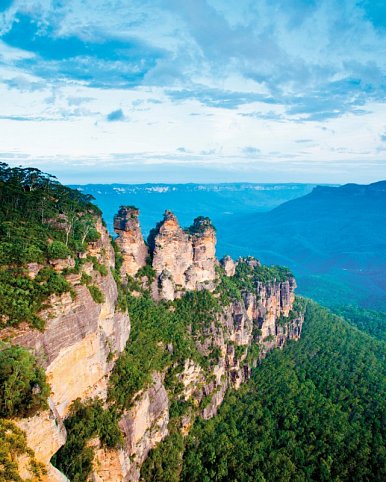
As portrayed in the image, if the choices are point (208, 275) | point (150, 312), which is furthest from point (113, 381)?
point (208, 275)

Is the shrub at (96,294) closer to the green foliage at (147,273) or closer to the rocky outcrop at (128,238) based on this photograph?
the rocky outcrop at (128,238)

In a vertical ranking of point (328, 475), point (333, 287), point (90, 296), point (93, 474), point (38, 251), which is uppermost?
point (38, 251)

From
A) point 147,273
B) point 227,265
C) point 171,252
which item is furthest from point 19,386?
point 227,265

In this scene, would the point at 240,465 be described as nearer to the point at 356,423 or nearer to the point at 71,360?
the point at 356,423

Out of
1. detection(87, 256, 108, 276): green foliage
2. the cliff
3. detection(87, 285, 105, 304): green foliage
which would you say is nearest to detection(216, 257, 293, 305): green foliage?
the cliff

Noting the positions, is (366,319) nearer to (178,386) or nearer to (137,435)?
(178,386)

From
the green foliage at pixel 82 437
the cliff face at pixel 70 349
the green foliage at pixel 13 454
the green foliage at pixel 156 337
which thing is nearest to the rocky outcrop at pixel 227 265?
the green foliage at pixel 156 337
